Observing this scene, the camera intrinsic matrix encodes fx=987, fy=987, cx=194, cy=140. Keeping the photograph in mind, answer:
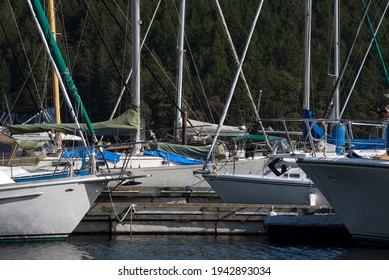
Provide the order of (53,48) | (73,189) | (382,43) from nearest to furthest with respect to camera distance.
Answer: (73,189)
(53,48)
(382,43)

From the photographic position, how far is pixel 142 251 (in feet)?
69.9

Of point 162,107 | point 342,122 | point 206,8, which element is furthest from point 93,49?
point 342,122

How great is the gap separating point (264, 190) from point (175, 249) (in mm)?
6734

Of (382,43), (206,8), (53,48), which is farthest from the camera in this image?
(206,8)

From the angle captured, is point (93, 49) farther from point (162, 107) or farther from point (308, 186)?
point (308, 186)

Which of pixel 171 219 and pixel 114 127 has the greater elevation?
pixel 114 127

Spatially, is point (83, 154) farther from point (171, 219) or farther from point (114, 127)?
point (114, 127)

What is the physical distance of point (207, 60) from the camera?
93.1 meters

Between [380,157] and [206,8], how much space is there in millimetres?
83895

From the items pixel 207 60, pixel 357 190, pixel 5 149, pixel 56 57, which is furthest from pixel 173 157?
pixel 207 60

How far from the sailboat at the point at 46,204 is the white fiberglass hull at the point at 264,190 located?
18.8 ft

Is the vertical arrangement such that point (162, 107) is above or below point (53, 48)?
below

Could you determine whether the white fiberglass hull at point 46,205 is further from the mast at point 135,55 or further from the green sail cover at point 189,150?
the green sail cover at point 189,150

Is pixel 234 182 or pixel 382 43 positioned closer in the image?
pixel 234 182
